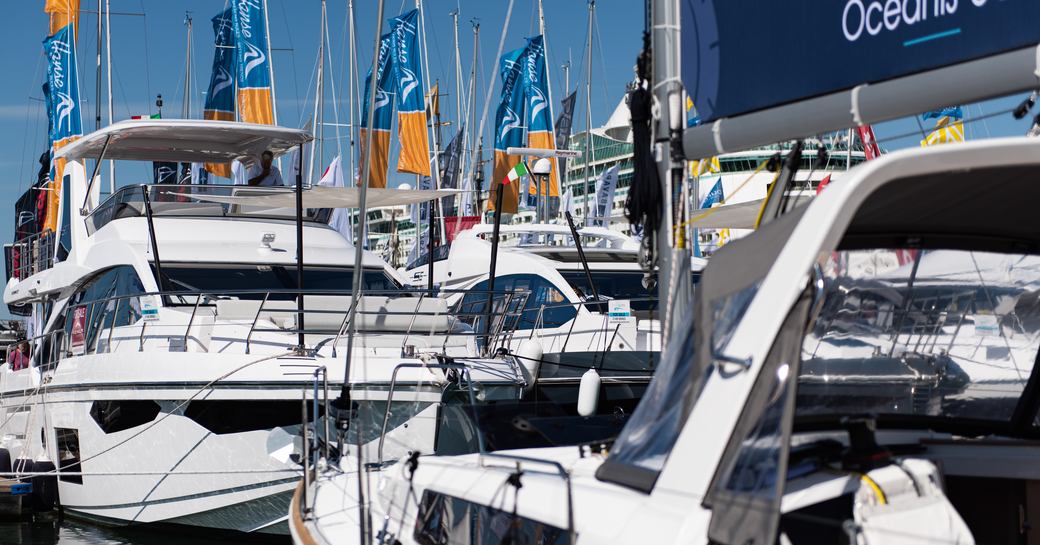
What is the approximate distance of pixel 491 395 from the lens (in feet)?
28.6

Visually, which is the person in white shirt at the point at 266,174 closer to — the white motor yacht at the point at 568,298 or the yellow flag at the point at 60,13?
the white motor yacht at the point at 568,298

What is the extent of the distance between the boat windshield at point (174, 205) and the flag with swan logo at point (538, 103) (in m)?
12.8

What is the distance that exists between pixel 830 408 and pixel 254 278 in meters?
8.03

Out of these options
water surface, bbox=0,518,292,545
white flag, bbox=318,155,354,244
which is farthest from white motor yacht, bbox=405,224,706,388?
white flag, bbox=318,155,354,244

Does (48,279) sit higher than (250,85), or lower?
lower

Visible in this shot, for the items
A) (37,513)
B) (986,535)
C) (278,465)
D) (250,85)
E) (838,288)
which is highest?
(250,85)

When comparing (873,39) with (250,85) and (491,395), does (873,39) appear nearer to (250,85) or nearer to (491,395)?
(491,395)

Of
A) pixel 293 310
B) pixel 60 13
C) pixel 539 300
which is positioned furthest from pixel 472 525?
pixel 60 13

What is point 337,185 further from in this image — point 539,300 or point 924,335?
point 924,335

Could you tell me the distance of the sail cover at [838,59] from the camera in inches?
124

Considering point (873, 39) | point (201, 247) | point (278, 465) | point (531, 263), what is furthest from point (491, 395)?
point (873, 39)

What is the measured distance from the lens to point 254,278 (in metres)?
10.7

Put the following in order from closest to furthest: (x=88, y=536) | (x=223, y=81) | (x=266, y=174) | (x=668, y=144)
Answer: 1. (x=668, y=144)
2. (x=88, y=536)
3. (x=266, y=174)
4. (x=223, y=81)

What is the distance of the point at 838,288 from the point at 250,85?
17.2 metres
